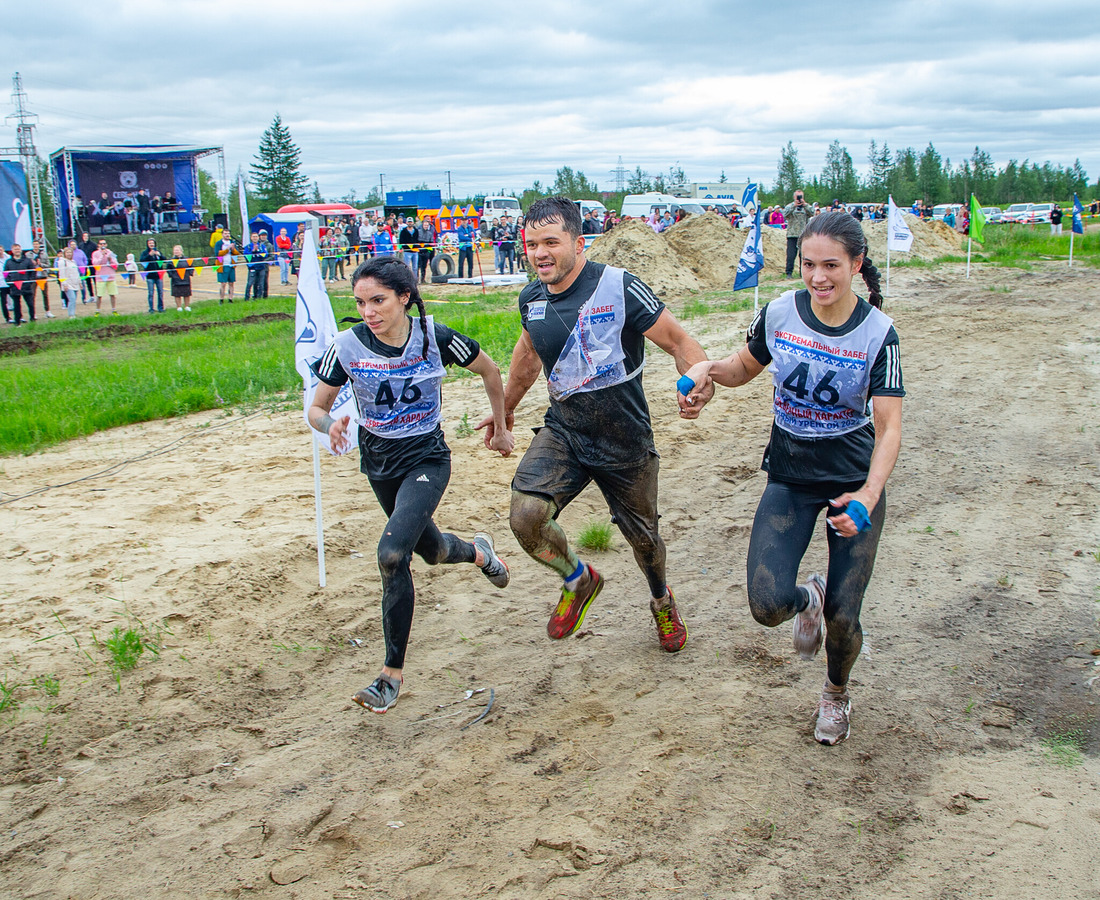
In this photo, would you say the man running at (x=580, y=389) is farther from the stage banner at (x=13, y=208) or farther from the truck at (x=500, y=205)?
the truck at (x=500, y=205)

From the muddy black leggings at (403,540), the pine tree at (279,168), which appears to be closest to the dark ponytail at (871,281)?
the muddy black leggings at (403,540)

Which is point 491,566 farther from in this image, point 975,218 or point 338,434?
point 975,218

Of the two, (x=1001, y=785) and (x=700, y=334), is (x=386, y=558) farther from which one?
(x=700, y=334)

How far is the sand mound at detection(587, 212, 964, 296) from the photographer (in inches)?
869

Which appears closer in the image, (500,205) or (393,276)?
(393,276)

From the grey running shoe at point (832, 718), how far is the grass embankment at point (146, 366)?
8271mm

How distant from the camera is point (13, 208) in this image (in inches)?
1024

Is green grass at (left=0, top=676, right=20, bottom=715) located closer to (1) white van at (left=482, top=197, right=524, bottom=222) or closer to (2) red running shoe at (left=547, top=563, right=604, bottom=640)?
(2) red running shoe at (left=547, top=563, right=604, bottom=640)

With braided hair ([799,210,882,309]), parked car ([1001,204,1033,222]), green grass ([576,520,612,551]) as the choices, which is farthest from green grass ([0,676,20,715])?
parked car ([1001,204,1033,222])

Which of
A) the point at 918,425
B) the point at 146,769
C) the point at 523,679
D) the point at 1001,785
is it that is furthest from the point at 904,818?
the point at 918,425

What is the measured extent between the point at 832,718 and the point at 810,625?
1.38 ft

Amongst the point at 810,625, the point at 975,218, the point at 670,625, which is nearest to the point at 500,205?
the point at 975,218

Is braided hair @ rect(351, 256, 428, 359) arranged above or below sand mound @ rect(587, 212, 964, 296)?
below

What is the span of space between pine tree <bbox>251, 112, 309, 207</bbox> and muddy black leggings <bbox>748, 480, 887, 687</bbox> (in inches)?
3430
